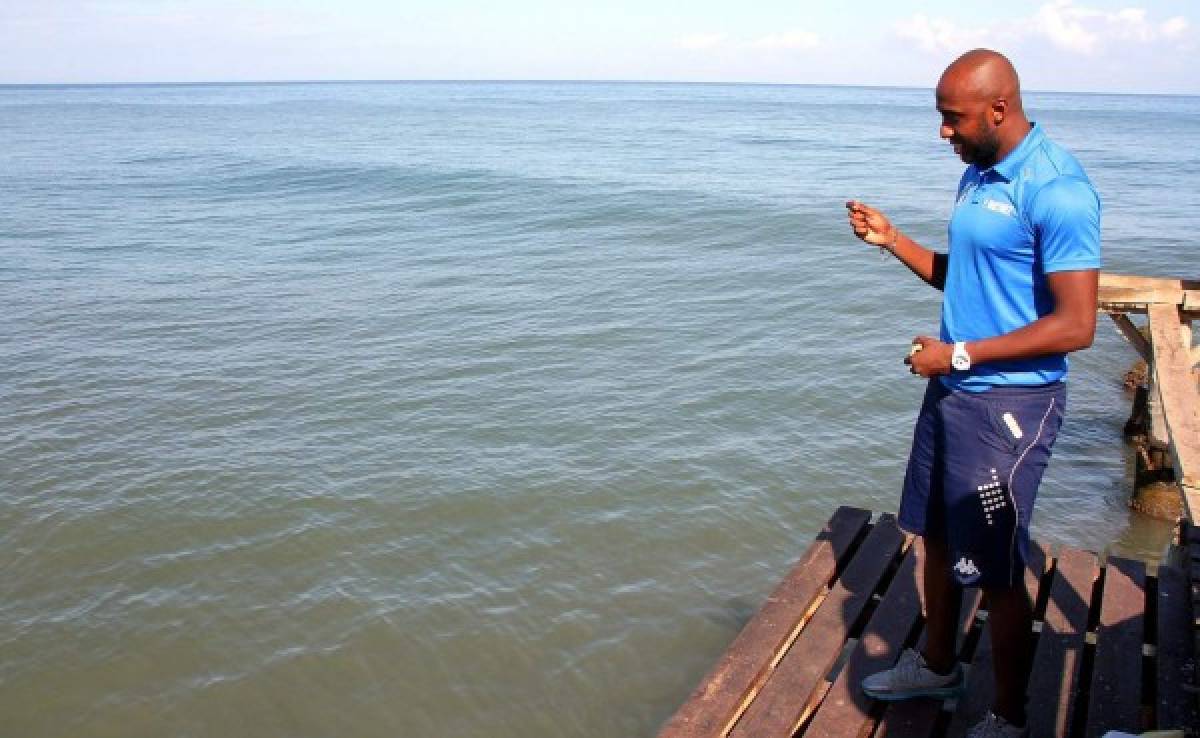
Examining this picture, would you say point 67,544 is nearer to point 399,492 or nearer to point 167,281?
point 399,492

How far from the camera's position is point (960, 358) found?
10.9ft

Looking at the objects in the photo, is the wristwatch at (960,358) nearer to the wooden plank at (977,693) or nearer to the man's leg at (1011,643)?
the man's leg at (1011,643)

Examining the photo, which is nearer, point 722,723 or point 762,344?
point 722,723

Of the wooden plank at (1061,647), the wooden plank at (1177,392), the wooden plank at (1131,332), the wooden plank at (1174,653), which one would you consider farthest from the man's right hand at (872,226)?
the wooden plank at (1131,332)

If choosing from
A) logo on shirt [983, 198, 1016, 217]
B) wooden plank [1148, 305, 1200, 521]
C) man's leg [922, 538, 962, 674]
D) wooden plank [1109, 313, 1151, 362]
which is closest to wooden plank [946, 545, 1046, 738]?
man's leg [922, 538, 962, 674]

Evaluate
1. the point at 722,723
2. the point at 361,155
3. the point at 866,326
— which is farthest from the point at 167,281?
the point at 361,155

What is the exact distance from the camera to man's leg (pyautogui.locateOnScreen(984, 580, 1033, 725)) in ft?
11.6

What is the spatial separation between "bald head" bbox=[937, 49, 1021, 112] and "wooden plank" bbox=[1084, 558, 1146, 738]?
2.26 meters

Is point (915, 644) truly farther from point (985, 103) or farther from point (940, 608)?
point (985, 103)

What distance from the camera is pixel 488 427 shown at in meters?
9.72

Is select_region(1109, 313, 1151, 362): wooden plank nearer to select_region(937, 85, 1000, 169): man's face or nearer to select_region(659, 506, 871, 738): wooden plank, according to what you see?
select_region(659, 506, 871, 738): wooden plank

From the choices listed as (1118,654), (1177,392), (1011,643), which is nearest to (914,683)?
(1011,643)

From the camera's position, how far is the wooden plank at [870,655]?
3.84 m

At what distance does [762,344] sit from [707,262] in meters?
5.99
